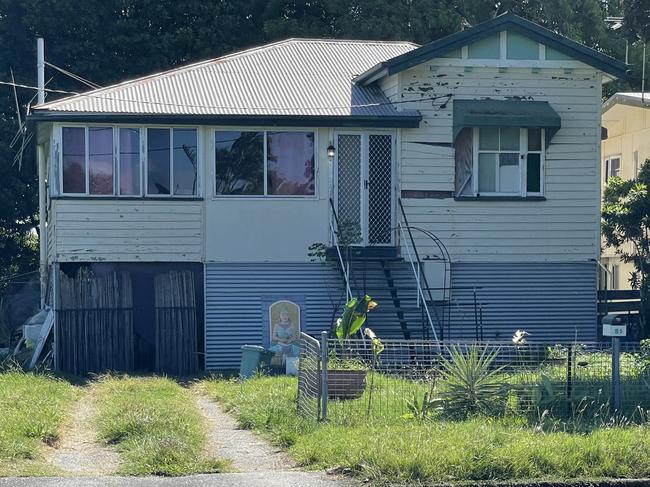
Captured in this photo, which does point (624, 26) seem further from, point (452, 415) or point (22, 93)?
point (22, 93)

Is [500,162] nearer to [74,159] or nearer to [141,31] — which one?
[74,159]

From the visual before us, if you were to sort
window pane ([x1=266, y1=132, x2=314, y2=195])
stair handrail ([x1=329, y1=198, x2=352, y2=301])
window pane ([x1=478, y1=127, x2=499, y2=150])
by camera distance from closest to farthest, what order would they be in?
stair handrail ([x1=329, y1=198, x2=352, y2=301])
window pane ([x1=266, y1=132, x2=314, y2=195])
window pane ([x1=478, y1=127, x2=499, y2=150])

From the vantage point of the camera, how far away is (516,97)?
65.2ft

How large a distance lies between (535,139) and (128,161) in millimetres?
7369

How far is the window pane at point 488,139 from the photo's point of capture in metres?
19.9

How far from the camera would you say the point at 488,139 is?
787 inches

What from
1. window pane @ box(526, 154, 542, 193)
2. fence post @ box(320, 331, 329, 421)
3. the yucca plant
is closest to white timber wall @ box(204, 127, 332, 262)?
window pane @ box(526, 154, 542, 193)

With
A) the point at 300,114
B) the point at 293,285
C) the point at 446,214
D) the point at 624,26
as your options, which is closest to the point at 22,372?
the point at 293,285

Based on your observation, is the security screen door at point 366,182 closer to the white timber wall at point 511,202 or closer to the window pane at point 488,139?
the white timber wall at point 511,202

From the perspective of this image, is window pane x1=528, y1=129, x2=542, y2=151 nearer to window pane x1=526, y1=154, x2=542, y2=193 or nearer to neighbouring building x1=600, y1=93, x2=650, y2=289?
window pane x1=526, y1=154, x2=542, y2=193

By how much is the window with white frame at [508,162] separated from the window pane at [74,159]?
6.96 m

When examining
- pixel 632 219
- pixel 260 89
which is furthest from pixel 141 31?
pixel 632 219

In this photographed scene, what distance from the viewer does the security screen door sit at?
1978cm

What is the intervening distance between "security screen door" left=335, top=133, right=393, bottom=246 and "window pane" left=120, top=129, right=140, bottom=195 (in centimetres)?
356
